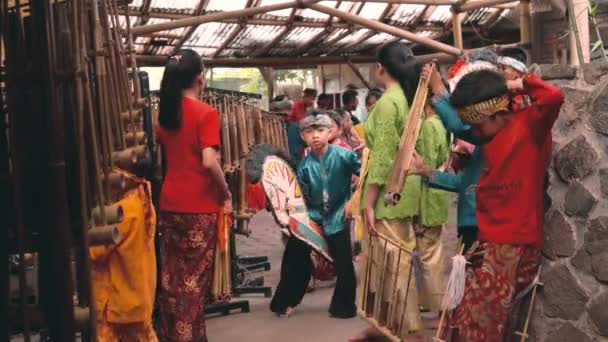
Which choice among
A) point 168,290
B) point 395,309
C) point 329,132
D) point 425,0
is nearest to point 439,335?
point 395,309

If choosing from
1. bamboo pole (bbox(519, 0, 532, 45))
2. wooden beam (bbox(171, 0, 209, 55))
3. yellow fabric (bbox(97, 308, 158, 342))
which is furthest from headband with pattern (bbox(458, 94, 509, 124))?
wooden beam (bbox(171, 0, 209, 55))

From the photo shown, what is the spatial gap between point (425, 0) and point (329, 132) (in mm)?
2777

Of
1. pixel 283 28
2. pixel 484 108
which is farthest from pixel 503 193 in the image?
pixel 283 28

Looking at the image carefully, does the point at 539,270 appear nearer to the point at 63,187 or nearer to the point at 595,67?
the point at 595,67

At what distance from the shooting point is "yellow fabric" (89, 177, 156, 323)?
4.24 metres

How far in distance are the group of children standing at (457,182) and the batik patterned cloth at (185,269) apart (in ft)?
3.25

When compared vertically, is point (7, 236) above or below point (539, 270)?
above

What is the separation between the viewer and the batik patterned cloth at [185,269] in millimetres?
5031

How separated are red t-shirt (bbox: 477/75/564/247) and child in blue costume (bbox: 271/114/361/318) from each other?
2851 mm

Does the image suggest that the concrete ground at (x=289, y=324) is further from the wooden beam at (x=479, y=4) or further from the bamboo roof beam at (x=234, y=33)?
the bamboo roof beam at (x=234, y=33)

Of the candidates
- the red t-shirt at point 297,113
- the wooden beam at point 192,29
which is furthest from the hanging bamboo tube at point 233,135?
the red t-shirt at point 297,113

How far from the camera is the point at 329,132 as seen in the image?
21.5ft

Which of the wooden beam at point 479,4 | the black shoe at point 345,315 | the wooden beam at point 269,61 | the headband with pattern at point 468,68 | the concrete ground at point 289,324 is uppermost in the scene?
the wooden beam at point 479,4

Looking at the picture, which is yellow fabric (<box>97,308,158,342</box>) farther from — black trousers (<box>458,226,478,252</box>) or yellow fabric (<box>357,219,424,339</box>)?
black trousers (<box>458,226,478,252</box>)
